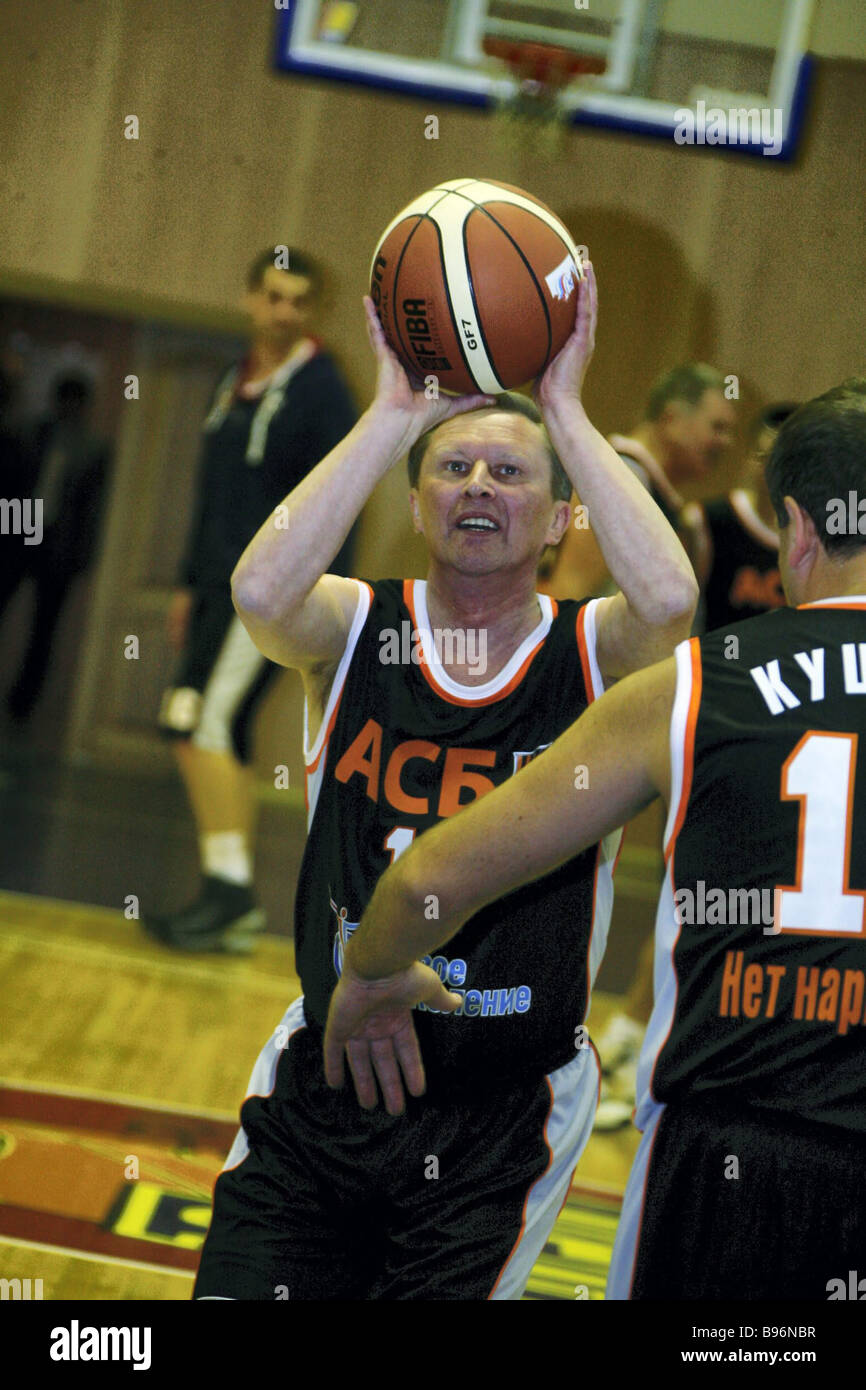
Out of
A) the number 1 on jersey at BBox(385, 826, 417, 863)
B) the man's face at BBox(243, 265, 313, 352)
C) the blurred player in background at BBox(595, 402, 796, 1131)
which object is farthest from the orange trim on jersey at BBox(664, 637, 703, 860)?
the man's face at BBox(243, 265, 313, 352)

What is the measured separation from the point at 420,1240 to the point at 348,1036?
0.31 meters

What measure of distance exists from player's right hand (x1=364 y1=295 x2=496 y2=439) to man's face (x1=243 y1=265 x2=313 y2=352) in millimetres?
2657

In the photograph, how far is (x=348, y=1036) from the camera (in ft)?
5.63

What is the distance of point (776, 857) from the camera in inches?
53.5

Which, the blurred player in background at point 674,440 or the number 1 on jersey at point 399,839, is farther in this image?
the blurred player in background at point 674,440

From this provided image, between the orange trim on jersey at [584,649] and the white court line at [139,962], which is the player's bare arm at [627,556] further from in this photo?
the white court line at [139,962]

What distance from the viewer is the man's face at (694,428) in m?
3.94

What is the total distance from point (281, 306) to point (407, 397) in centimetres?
284

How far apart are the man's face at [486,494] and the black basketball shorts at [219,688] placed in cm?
256

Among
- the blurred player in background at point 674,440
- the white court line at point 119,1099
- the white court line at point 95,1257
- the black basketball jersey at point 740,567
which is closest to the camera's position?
the white court line at point 95,1257

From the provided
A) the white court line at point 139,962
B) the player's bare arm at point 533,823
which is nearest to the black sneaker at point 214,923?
the white court line at point 139,962

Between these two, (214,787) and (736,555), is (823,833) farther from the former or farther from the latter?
(214,787)

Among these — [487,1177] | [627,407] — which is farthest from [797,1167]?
[627,407]

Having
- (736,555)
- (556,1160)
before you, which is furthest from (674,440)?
(556,1160)
